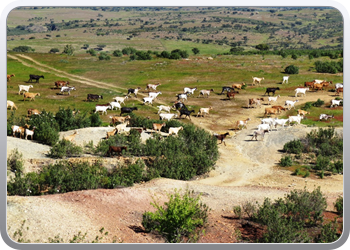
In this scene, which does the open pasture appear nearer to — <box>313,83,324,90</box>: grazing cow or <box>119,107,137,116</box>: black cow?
<box>313,83,324,90</box>: grazing cow

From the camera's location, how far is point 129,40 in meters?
59.6

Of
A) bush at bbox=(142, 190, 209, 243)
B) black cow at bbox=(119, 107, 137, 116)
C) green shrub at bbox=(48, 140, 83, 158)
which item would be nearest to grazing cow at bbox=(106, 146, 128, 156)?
green shrub at bbox=(48, 140, 83, 158)

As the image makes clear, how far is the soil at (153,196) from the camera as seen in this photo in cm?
1355

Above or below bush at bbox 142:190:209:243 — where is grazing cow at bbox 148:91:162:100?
below

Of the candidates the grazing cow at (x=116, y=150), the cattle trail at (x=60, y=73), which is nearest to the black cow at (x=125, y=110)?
the cattle trail at (x=60, y=73)

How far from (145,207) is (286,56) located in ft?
165

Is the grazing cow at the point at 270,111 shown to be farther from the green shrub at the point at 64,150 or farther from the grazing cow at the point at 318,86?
the green shrub at the point at 64,150

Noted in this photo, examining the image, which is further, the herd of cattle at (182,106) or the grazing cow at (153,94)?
the grazing cow at (153,94)

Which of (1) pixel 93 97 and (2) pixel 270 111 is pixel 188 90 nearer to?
(1) pixel 93 97

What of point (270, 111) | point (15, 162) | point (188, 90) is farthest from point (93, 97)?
point (15, 162)

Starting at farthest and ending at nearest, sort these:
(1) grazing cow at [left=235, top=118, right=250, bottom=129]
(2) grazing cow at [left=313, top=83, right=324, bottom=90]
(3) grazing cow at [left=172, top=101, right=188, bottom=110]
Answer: (2) grazing cow at [left=313, top=83, right=324, bottom=90] → (3) grazing cow at [left=172, top=101, right=188, bottom=110] → (1) grazing cow at [left=235, top=118, right=250, bottom=129]

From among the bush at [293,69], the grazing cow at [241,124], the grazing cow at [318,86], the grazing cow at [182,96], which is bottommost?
the grazing cow at [182,96]

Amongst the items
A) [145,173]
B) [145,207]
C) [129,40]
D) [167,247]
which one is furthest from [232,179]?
[129,40]

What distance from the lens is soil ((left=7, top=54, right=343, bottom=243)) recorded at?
13.6 m
